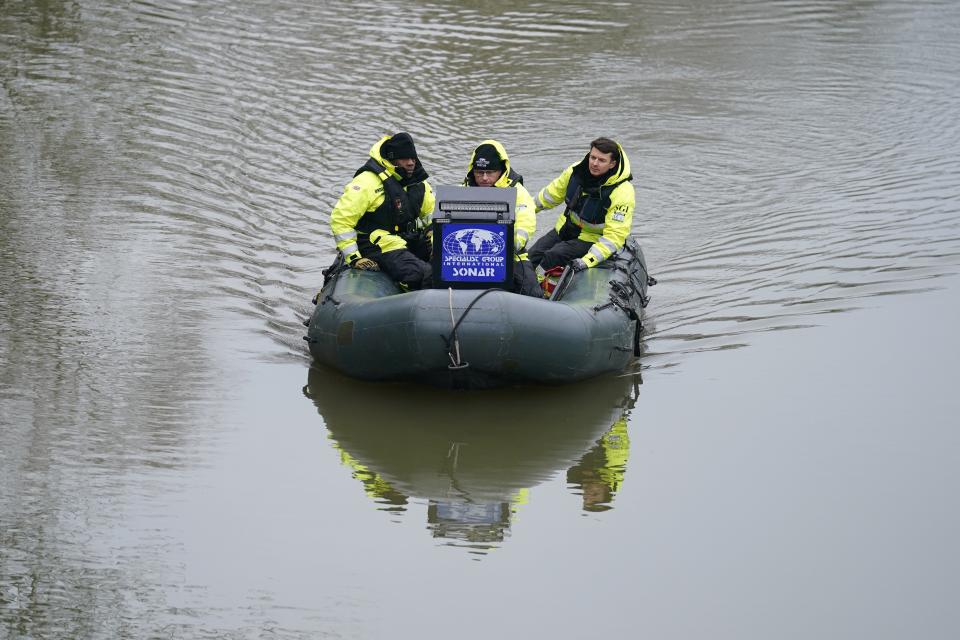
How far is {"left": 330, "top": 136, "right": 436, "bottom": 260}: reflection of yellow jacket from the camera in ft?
25.0

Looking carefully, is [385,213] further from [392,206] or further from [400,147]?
[400,147]

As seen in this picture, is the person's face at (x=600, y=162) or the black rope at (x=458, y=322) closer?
the black rope at (x=458, y=322)

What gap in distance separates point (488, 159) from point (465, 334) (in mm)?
1371

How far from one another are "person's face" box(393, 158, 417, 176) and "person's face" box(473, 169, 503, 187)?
1.16 feet

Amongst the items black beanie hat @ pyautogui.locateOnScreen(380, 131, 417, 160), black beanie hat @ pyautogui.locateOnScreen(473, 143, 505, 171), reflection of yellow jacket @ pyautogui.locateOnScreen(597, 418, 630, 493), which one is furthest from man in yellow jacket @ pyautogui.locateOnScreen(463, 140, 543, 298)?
reflection of yellow jacket @ pyautogui.locateOnScreen(597, 418, 630, 493)

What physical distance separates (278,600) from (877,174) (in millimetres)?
7938

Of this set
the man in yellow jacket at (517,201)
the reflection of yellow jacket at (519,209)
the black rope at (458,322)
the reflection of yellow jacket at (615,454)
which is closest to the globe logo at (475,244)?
the reflection of yellow jacket at (519,209)

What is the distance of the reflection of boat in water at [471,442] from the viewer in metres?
6.10

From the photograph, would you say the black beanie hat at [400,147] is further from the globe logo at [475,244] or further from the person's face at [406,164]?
the globe logo at [475,244]

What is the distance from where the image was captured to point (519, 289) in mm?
7398

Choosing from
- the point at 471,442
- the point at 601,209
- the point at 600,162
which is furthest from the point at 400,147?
the point at 471,442

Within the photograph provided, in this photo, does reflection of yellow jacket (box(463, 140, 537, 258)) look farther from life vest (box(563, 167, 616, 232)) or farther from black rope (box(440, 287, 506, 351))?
black rope (box(440, 287, 506, 351))

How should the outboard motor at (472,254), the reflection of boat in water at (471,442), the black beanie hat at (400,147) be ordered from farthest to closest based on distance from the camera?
the black beanie hat at (400,147), the outboard motor at (472,254), the reflection of boat in water at (471,442)

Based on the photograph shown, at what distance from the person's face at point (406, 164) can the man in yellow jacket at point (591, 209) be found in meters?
1.06
